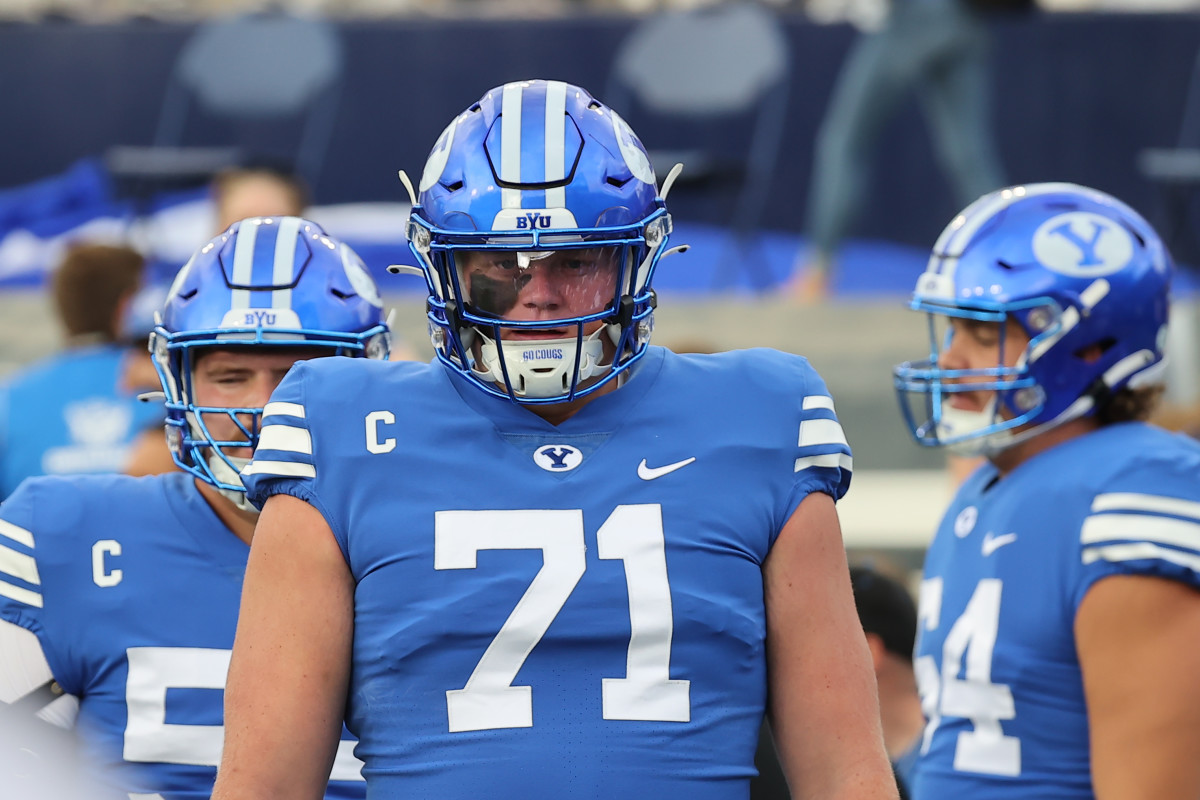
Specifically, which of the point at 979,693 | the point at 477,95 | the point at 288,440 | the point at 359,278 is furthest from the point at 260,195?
the point at 288,440

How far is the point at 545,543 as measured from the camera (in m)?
1.75

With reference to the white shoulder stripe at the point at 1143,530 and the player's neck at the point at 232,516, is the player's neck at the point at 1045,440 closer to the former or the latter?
the white shoulder stripe at the point at 1143,530

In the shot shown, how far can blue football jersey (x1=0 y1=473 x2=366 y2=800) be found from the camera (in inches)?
92.7

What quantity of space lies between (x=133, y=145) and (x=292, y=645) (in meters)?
7.82

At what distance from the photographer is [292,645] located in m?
1.74

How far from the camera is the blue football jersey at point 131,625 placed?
2.35 m

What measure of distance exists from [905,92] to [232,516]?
6265 millimetres

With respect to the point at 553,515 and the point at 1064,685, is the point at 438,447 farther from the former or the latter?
the point at 1064,685

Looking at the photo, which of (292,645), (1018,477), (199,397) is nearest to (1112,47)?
(1018,477)

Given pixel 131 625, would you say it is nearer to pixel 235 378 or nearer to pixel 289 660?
→ pixel 235 378

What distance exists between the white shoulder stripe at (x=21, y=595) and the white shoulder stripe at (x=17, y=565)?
0.05ft

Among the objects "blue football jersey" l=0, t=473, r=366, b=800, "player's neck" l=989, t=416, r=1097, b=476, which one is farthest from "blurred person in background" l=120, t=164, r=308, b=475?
"player's neck" l=989, t=416, r=1097, b=476

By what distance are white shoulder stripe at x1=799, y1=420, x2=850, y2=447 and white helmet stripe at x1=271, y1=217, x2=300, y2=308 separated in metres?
1.01

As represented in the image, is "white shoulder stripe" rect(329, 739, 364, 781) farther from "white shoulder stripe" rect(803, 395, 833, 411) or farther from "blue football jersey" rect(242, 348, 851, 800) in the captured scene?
"white shoulder stripe" rect(803, 395, 833, 411)
